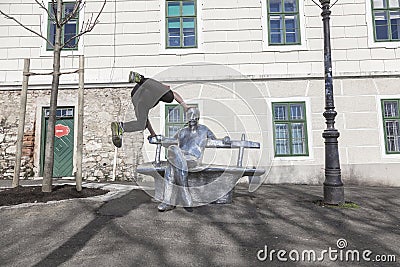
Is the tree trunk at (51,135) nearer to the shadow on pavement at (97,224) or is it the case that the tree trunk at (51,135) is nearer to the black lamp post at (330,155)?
the shadow on pavement at (97,224)

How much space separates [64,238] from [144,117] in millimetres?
2649

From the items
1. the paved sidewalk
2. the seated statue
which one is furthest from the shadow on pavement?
the seated statue

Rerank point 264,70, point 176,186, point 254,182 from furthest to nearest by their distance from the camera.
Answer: point 264,70
point 254,182
point 176,186

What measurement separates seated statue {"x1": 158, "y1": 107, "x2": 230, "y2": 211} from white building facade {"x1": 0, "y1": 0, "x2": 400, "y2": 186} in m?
4.13

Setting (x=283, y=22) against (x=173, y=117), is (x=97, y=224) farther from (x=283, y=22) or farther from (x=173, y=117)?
(x=283, y=22)

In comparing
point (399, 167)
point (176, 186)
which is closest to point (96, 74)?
point (176, 186)

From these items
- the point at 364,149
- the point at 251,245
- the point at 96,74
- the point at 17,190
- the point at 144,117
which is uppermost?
the point at 96,74

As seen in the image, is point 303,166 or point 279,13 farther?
point 279,13

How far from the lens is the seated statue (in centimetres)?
483

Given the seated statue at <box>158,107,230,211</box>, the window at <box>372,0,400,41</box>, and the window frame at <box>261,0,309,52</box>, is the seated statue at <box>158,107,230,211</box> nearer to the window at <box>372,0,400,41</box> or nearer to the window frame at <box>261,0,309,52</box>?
the window frame at <box>261,0,309,52</box>

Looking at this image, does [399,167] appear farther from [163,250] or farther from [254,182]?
[163,250]

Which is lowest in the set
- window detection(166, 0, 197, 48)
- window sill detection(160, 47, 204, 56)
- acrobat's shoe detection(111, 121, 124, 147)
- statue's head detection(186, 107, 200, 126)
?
acrobat's shoe detection(111, 121, 124, 147)

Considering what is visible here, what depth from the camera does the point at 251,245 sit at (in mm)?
3557

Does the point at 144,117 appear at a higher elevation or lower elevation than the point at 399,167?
higher
